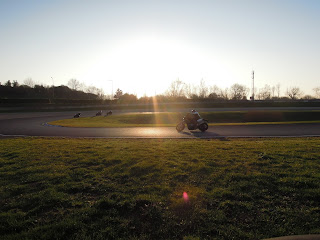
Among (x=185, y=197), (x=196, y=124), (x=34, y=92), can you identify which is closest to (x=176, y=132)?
(x=196, y=124)

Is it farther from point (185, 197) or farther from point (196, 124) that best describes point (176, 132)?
point (185, 197)

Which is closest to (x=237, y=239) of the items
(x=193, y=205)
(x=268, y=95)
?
(x=193, y=205)

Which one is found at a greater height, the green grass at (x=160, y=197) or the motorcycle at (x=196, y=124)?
the motorcycle at (x=196, y=124)

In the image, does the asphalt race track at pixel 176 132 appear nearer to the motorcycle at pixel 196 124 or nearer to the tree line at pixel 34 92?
the motorcycle at pixel 196 124

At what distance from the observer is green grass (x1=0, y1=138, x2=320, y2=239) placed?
3539 mm

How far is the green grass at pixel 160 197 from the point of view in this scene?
354 cm

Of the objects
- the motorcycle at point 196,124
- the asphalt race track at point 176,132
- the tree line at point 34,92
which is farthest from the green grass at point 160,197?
the tree line at point 34,92

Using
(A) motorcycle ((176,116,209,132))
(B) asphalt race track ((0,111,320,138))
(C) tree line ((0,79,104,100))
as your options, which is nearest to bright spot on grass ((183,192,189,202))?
(B) asphalt race track ((0,111,320,138))

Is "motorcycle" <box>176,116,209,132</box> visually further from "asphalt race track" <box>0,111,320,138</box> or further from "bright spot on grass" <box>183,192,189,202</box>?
"bright spot on grass" <box>183,192,189,202</box>

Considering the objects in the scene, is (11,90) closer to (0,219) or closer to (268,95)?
(0,219)

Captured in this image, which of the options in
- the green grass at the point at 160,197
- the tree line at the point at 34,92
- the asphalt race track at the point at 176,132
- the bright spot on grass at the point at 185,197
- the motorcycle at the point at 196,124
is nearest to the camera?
the green grass at the point at 160,197

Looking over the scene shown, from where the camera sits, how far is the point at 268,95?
109875 mm

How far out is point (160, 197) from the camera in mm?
4488

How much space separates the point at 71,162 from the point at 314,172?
253 inches
